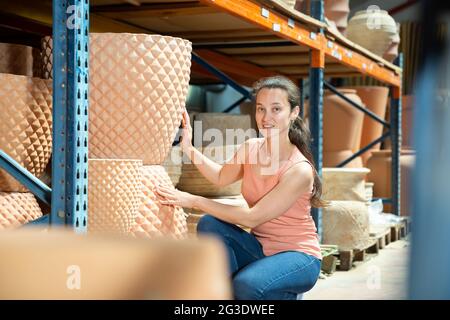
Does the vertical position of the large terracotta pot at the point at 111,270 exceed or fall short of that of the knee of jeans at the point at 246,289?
it exceeds it

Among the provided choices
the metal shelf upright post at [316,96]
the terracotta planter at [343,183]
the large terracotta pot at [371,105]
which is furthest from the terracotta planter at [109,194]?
the large terracotta pot at [371,105]

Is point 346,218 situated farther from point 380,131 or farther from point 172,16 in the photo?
point 380,131

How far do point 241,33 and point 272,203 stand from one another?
6.62ft

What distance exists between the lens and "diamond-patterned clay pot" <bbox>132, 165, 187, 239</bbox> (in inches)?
105

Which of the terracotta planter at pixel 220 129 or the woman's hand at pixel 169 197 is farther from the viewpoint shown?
the terracotta planter at pixel 220 129

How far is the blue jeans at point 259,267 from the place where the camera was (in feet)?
8.00

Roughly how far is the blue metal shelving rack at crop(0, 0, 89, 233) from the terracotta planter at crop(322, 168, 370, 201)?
345 centimetres

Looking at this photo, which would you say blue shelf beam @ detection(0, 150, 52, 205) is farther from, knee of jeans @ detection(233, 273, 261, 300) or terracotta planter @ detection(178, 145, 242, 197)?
terracotta planter @ detection(178, 145, 242, 197)

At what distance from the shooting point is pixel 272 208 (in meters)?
2.53

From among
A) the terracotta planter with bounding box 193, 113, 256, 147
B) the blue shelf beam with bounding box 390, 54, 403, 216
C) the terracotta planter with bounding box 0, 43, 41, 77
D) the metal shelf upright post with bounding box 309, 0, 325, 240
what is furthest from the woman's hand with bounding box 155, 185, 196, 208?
the blue shelf beam with bounding box 390, 54, 403, 216

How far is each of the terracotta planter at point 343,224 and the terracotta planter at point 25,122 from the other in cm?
272

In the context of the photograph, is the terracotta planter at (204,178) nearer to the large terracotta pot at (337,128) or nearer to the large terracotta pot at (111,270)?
the large terracotta pot at (111,270)

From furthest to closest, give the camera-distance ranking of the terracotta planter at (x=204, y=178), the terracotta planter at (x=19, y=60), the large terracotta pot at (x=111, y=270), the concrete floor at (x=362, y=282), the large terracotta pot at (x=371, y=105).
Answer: the large terracotta pot at (x=371, y=105) → the concrete floor at (x=362, y=282) → the terracotta planter at (x=204, y=178) → the terracotta planter at (x=19, y=60) → the large terracotta pot at (x=111, y=270)
